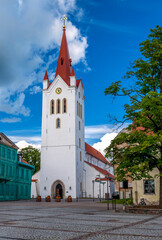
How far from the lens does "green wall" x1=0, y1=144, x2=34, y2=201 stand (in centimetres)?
3662

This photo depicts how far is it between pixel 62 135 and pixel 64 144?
5.89ft

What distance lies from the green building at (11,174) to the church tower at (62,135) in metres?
5.51

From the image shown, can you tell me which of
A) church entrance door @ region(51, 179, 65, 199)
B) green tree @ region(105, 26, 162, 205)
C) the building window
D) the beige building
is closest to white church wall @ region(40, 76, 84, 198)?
church entrance door @ region(51, 179, 65, 199)

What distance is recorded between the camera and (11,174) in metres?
39.6

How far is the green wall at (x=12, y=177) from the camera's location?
1442 inches

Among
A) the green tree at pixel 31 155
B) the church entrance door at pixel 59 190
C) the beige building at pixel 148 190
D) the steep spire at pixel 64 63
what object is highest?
the steep spire at pixel 64 63

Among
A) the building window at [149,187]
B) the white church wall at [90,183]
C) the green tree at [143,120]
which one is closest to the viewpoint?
the green tree at [143,120]

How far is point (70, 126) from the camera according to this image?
5072 centimetres

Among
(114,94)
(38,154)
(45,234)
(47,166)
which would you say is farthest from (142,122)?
(38,154)

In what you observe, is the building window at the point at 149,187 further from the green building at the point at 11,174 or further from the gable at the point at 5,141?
the gable at the point at 5,141

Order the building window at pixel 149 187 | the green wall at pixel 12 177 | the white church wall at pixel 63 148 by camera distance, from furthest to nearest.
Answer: the white church wall at pixel 63 148 → the green wall at pixel 12 177 → the building window at pixel 149 187

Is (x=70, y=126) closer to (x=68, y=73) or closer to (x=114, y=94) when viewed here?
(x=68, y=73)

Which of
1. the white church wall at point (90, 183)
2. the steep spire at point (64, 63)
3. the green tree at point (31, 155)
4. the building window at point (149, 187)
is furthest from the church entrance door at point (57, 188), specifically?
the building window at point (149, 187)

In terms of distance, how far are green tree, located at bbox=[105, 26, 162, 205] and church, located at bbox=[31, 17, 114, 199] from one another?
30.0m
